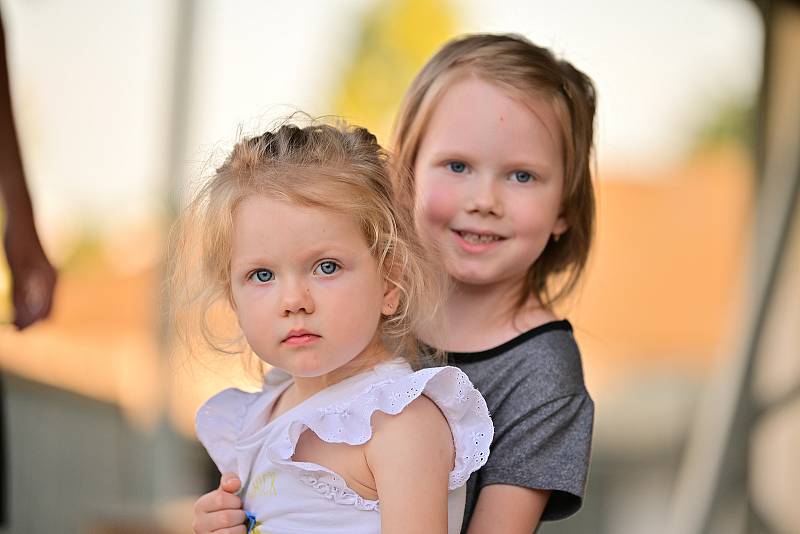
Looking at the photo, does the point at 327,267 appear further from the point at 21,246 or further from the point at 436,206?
the point at 21,246

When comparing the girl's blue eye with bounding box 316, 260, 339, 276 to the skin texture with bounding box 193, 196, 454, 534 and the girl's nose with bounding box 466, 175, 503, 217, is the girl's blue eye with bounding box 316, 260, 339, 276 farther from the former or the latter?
the girl's nose with bounding box 466, 175, 503, 217

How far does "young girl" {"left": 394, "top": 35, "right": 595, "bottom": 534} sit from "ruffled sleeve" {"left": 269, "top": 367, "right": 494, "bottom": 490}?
0.75 feet

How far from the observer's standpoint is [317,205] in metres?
1.62

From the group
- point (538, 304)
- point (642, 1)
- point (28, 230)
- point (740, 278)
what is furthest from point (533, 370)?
point (642, 1)

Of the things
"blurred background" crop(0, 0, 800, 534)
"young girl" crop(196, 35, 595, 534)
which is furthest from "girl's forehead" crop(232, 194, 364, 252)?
"blurred background" crop(0, 0, 800, 534)

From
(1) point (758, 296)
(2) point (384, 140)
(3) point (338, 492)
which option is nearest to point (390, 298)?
(3) point (338, 492)

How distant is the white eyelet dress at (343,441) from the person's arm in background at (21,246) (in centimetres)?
95

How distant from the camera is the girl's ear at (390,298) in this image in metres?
1.71

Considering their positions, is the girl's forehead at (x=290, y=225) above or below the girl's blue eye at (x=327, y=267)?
above

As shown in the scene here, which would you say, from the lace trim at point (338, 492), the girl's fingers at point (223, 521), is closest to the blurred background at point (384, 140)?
the girl's fingers at point (223, 521)

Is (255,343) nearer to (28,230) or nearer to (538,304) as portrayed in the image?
(538,304)

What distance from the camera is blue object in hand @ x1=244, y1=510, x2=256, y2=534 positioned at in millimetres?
1760

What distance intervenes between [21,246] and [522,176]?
1164mm

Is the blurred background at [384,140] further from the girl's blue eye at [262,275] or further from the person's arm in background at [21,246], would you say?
the girl's blue eye at [262,275]
